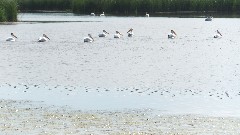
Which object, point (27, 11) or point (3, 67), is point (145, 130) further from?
point (27, 11)

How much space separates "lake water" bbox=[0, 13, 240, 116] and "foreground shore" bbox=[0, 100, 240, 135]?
1.06m

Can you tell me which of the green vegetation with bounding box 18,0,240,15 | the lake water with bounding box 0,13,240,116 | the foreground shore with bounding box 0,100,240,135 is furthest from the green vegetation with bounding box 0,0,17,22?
the foreground shore with bounding box 0,100,240,135

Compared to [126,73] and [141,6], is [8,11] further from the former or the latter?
[126,73]

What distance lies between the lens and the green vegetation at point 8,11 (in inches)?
2621

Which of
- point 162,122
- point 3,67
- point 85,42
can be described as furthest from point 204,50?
point 162,122

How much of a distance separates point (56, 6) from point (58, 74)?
74386 mm

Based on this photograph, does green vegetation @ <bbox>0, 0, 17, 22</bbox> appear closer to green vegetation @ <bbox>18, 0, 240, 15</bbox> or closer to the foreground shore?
green vegetation @ <bbox>18, 0, 240, 15</bbox>

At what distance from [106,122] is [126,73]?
11.8 metres

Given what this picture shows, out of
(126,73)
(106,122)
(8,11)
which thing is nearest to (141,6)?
(8,11)

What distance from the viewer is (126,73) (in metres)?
28.6

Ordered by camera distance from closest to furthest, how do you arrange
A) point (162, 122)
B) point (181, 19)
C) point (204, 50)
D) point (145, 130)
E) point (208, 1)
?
point (145, 130) → point (162, 122) → point (204, 50) → point (181, 19) → point (208, 1)

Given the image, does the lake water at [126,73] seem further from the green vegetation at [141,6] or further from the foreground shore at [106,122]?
the green vegetation at [141,6]

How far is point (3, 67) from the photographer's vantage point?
103ft

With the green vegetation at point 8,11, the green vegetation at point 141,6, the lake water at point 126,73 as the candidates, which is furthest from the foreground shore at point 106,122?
the green vegetation at point 141,6
